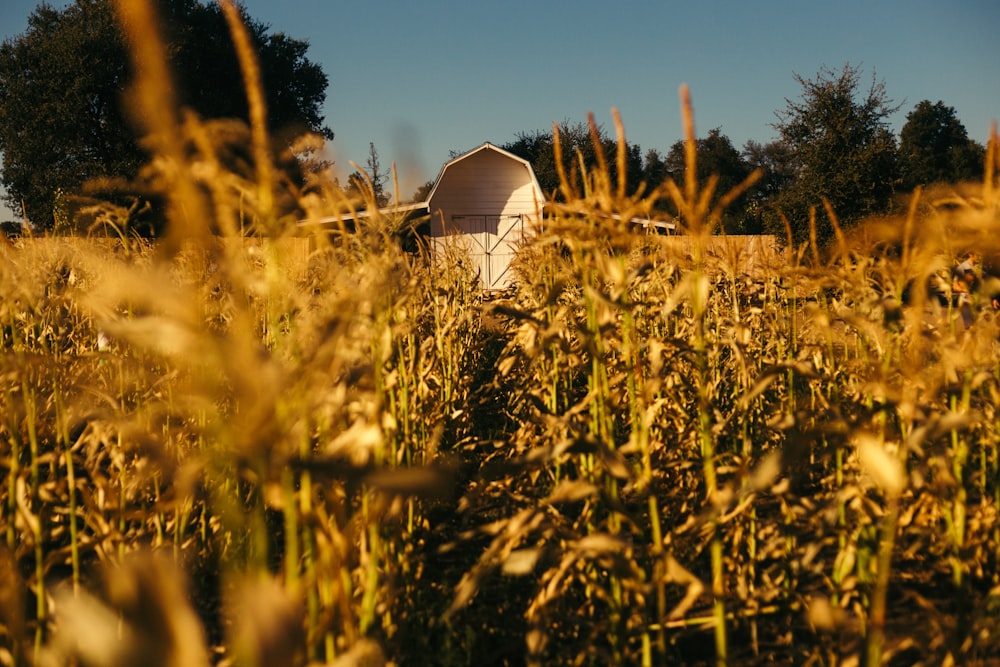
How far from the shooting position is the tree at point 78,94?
28.2m

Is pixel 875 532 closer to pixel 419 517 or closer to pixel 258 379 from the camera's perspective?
pixel 419 517

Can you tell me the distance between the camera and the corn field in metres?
1.13

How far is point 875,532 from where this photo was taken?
8.33ft

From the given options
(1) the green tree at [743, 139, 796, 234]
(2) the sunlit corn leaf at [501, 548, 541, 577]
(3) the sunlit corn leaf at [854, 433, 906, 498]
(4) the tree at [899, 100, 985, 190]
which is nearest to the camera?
(3) the sunlit corn leaf at [854, 433, 906, 498]

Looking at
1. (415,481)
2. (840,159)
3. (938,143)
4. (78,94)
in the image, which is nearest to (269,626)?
(415,481)

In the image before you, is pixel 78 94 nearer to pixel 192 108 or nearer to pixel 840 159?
pixel 192 108

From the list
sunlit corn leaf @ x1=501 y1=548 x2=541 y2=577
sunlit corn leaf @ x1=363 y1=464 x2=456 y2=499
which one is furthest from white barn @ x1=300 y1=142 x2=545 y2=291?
sunlit corn leaf @ x1=363 y1=464 x2=456 y2=499

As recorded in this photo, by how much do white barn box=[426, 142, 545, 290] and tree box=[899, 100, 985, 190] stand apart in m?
41.5

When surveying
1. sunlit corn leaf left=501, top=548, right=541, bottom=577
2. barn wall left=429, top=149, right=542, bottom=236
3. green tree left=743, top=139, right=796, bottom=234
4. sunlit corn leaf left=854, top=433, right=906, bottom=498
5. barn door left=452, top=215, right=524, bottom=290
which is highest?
green tree left=743, top=139, right=796, bottom=234

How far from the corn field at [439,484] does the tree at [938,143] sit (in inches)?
2281

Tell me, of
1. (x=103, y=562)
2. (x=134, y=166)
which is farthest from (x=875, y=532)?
(x=134, y=166)

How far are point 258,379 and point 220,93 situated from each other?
33.0m

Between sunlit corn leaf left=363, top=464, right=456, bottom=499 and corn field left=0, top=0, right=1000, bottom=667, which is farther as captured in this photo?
corn field left=0, top=0, right=1000, bottom=667

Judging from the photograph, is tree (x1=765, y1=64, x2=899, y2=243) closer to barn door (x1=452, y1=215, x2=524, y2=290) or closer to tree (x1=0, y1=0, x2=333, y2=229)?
barn door (x1=452, y1=215, x2=524, y2=290)
